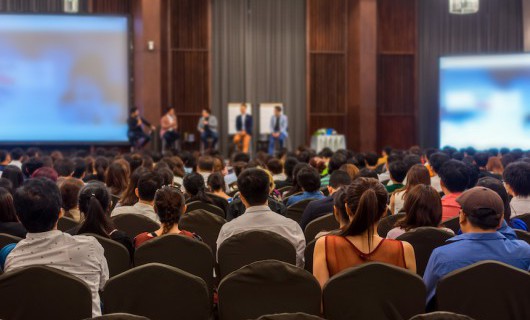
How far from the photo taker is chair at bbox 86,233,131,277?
409 cm

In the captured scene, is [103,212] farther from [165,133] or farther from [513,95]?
[513,95]

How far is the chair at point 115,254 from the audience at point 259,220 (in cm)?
62

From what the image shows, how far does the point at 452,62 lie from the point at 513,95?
1538mm

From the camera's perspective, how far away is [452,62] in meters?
17.0

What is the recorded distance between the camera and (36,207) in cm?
346

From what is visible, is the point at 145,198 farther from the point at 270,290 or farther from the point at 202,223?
the point at 270,290

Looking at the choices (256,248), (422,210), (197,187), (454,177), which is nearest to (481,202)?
(422,210)

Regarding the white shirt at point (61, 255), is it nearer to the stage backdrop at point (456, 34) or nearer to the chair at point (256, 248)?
the chair at point (256, 248)

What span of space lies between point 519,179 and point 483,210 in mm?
2016

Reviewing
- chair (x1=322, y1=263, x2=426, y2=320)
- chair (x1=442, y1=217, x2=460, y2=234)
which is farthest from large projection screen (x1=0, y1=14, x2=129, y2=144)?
chair (x1=322, y1=263, x2=426, y2=320)

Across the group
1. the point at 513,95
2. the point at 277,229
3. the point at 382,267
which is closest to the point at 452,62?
the point at 513,95

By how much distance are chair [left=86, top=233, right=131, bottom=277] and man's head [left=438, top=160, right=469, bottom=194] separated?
8.20 feet

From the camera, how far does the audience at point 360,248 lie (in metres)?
3.51

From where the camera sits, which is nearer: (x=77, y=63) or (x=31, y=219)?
(x=31, y=219)
